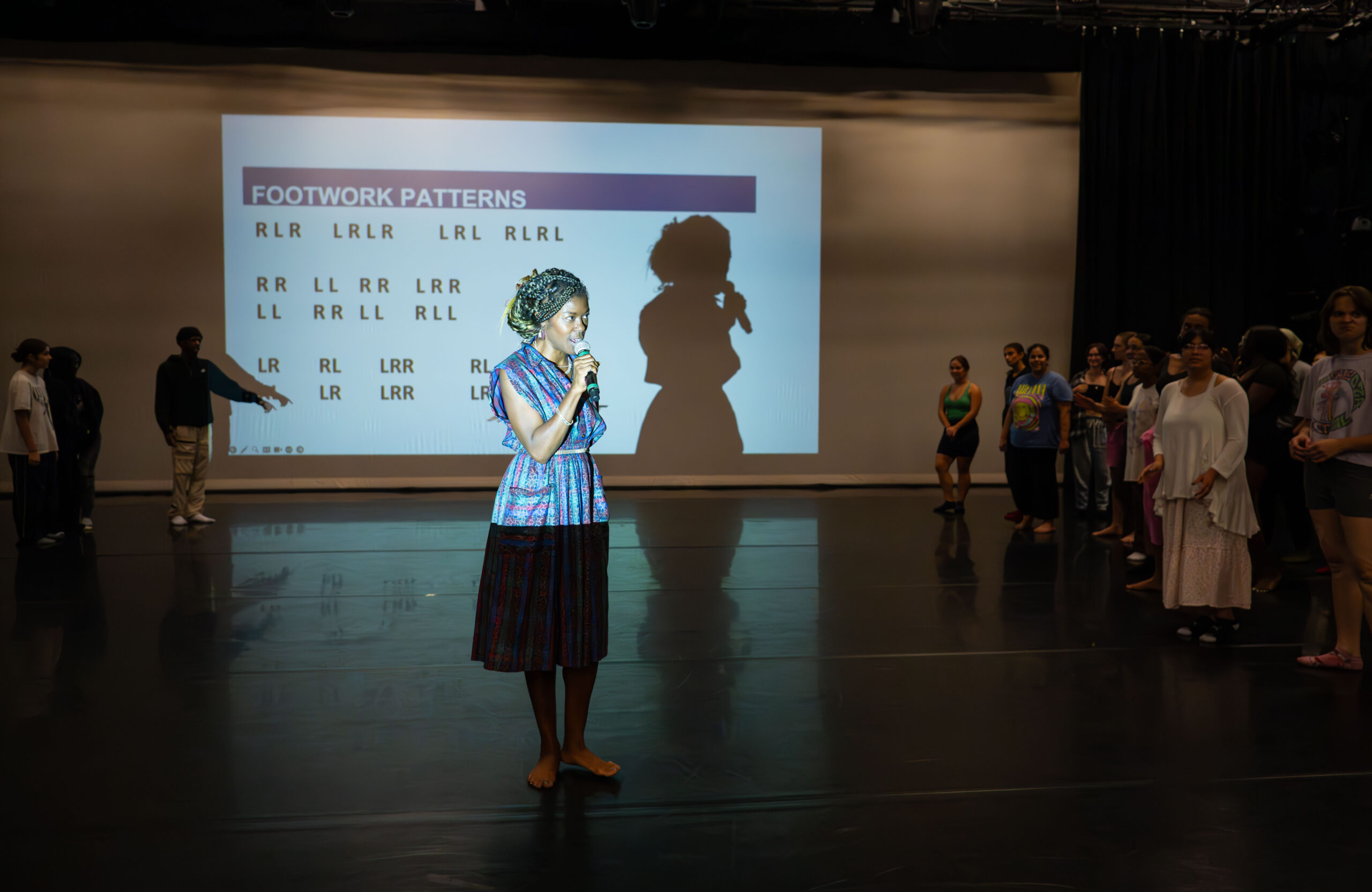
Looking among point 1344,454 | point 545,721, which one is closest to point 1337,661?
point 1344,454

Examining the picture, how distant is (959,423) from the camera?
7.93 meters

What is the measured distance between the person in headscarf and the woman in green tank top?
5664 millimetres

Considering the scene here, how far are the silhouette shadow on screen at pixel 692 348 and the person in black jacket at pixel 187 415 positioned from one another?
3909mm

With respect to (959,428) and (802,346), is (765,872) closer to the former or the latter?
(959,428)

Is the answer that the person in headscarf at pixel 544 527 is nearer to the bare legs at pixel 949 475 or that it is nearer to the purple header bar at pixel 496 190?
the bare legs at pixel 949 475

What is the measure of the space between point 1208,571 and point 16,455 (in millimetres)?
6631

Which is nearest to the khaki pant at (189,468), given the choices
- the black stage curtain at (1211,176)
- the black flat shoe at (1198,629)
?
the black flat shoe at (1198,629)

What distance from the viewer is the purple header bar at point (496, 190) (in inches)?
372

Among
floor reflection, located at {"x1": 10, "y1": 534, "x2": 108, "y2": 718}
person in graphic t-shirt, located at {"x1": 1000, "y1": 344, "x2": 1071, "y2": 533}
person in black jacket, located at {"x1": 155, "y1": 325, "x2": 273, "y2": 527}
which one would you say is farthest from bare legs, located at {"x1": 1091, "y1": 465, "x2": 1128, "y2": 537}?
person in black jacket, located at {"x1": 155, "y1": 325, "x2": 273, "y2": 527}

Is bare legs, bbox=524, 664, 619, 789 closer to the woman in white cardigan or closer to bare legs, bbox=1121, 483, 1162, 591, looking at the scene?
the woman in white cardigan

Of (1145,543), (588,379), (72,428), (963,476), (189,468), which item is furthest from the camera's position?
(963,476)

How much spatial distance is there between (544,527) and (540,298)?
1.97 feet

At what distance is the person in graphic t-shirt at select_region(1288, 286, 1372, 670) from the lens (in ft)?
11.7

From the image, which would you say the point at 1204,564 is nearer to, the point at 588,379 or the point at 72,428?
the point at 588,379
